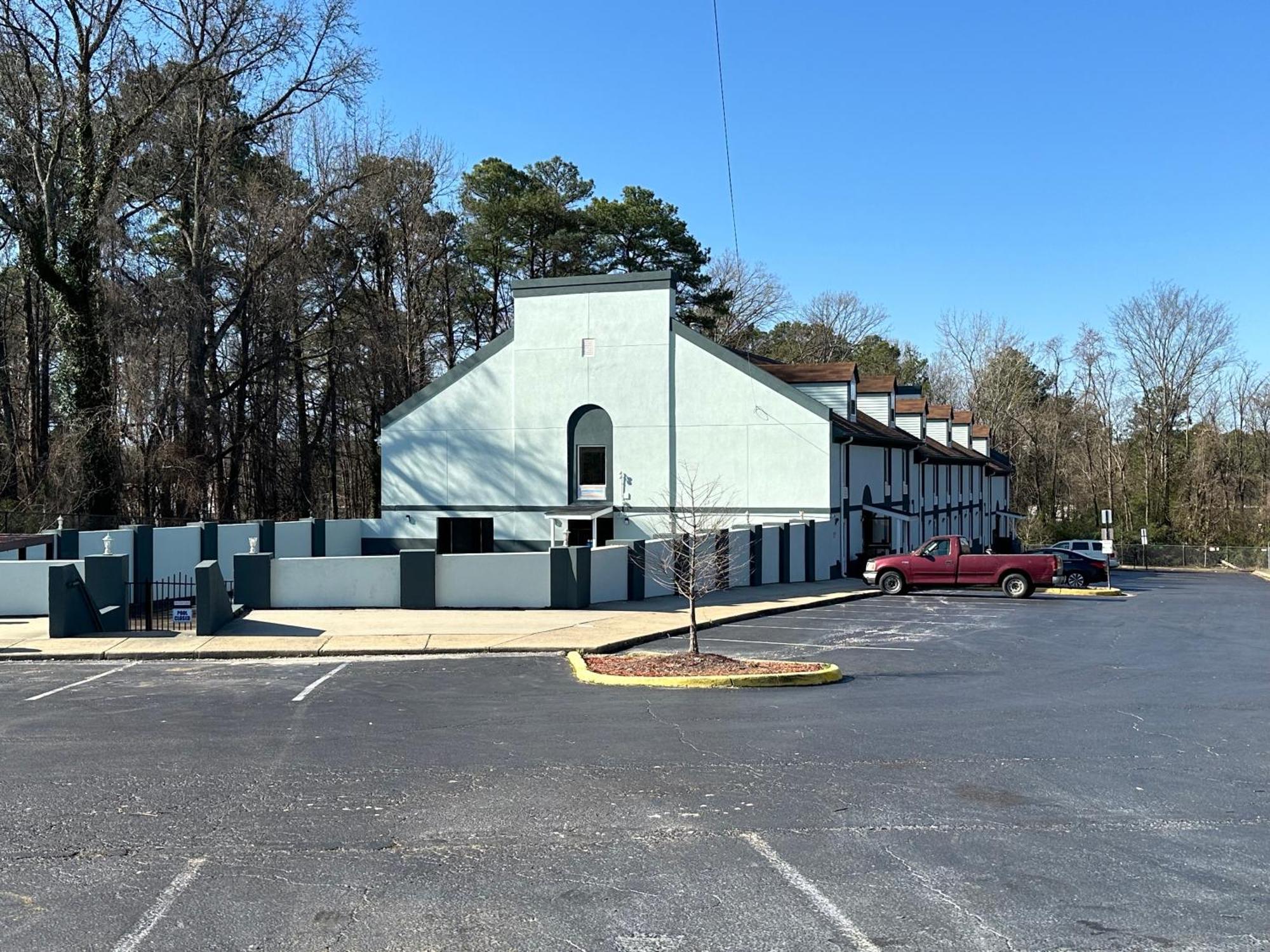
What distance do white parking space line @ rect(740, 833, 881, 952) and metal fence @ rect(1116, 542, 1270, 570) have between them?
219 feet

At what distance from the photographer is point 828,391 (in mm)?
38188

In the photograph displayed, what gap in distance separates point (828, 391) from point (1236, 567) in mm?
40547

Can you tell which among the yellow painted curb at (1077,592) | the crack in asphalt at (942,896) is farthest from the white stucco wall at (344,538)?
the crack in asphalt at (942,896)

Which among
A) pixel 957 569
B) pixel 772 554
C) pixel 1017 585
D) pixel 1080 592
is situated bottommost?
pixel 1080 592

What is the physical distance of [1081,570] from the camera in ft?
124

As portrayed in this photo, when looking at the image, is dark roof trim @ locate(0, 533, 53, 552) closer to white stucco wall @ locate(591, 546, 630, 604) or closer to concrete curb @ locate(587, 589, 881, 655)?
white stucco wall @ locate(591, 546, 630, 604)

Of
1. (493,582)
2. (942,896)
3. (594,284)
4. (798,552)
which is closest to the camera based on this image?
(942,896)

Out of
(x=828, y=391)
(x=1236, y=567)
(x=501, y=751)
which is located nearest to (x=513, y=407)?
(x=828, y=391)

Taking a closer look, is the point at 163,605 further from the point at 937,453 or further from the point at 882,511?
the point at 937,453

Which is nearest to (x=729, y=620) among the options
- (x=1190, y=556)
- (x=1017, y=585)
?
(x=1017, y=585)

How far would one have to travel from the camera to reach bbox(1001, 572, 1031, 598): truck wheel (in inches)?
1214

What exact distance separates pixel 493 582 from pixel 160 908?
1795 cm

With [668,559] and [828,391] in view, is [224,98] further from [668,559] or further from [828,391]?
[668,559]

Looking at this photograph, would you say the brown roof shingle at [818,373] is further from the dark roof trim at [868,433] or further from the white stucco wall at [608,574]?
the white stucco wall at [608,574]
